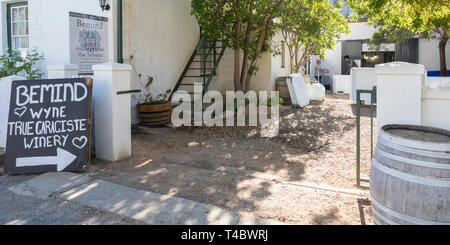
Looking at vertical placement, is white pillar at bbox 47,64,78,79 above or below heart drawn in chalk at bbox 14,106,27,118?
above

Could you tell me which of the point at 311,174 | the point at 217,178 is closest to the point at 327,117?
the point at 311,174

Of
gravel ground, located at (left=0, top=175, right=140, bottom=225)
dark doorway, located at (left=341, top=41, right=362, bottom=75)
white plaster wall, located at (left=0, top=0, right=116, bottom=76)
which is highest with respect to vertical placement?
dark doorway, located at (left=341, top=41, right=362, bottom=75)

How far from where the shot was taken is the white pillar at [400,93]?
10.8ft

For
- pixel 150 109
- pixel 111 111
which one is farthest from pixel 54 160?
pixel 150 109

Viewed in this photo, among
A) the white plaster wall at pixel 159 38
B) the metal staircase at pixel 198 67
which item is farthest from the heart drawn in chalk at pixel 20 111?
the metal staircase at pixel 198 67

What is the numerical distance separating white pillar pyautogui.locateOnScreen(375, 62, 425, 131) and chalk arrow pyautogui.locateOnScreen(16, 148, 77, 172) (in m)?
3.76

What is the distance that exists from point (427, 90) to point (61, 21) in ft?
23.2

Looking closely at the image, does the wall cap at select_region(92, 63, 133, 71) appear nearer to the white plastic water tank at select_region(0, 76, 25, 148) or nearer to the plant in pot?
the white plastic water tank at select_region(0, 76, 25, 148)

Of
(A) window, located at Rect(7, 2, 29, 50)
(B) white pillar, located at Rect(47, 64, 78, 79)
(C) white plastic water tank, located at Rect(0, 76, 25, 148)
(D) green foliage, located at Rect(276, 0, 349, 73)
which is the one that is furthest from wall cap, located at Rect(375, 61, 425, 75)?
(A) window, located at Rect(7, 2, 29, 50)

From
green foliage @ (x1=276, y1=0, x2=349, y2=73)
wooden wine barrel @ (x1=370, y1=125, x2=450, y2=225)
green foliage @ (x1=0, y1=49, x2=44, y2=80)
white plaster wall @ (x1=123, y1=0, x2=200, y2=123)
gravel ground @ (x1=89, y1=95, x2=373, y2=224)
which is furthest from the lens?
green foliage @ (x1=276, y1=0, x2=349, y2=73)

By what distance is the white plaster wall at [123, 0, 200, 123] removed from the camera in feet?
26.1

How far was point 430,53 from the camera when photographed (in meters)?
20.2

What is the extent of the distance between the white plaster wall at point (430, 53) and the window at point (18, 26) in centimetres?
1974
